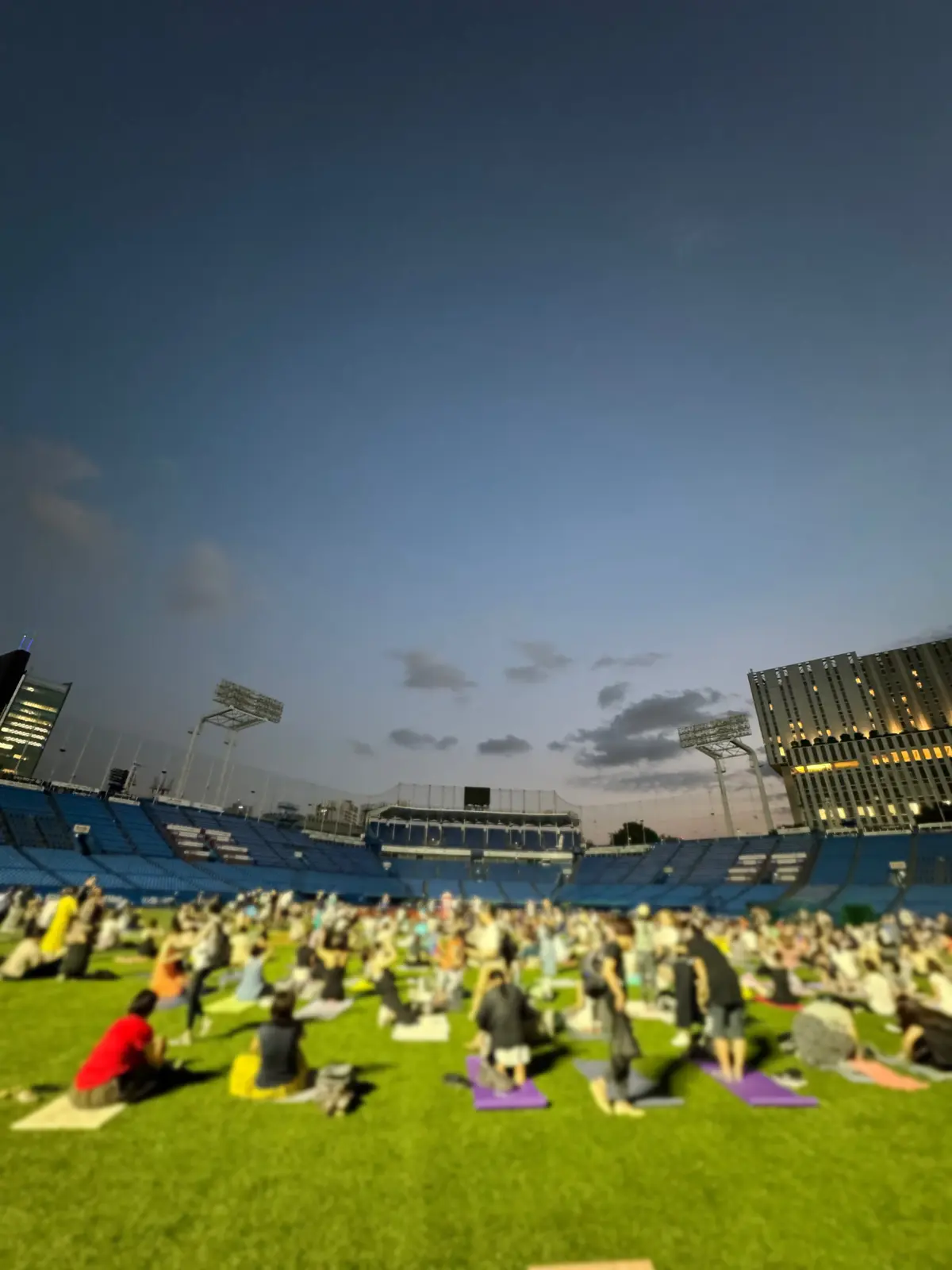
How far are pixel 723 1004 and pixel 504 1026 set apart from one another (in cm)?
335

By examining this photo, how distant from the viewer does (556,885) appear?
214 ft

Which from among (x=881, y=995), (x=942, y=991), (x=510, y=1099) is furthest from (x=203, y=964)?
(x=881, y=995)

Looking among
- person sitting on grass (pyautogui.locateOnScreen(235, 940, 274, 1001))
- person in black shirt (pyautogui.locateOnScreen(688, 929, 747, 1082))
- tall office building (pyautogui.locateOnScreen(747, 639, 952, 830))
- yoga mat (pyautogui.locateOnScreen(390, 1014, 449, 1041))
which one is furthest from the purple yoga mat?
tall office building (pyautogui.locateOnScreen(747, 639, 952, 830))

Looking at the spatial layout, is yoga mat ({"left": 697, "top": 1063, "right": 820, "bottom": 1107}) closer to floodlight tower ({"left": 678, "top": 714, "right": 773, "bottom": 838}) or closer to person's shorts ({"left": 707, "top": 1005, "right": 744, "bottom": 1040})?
person's shorts ({"left": 707, "top": 1005, "right": 744, "bottom": 1040})

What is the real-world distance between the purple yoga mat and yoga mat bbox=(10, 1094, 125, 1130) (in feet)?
14.4

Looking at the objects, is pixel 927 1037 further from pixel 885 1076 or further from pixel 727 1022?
pixel 727 1022

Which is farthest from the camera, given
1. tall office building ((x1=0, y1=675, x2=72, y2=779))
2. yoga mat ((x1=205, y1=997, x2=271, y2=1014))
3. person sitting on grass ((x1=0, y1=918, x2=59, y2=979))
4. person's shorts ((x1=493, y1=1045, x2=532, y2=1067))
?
tall office building ((x1=0, y1=675, x2=72, y2=779))

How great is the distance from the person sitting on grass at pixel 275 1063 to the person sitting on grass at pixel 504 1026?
2464 mm

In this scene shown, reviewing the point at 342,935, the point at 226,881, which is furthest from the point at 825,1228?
the point at 226,881

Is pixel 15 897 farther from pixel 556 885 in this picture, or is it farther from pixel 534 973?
pixel 556 885

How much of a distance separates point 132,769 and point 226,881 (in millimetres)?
39504

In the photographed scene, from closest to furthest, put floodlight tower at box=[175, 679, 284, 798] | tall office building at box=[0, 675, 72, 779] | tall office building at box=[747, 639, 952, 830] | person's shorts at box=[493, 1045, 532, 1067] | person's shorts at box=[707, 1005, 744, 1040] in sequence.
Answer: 1. person's shorts at box=[493, 1045, 532, 1067]
2. person's shorts at box=[707, 1005, 744, 1040]
3. floodlight tower at box=[175, 679, 284, 798]
4. tall office building at box=[747, 639, 952, 830]
5. tall office building at box=[0, 675, 72, 779]

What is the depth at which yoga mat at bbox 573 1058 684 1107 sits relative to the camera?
7.01 meters

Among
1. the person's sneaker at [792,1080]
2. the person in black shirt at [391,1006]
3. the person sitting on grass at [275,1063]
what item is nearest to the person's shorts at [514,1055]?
the person sitting on grass at [275,1063]
